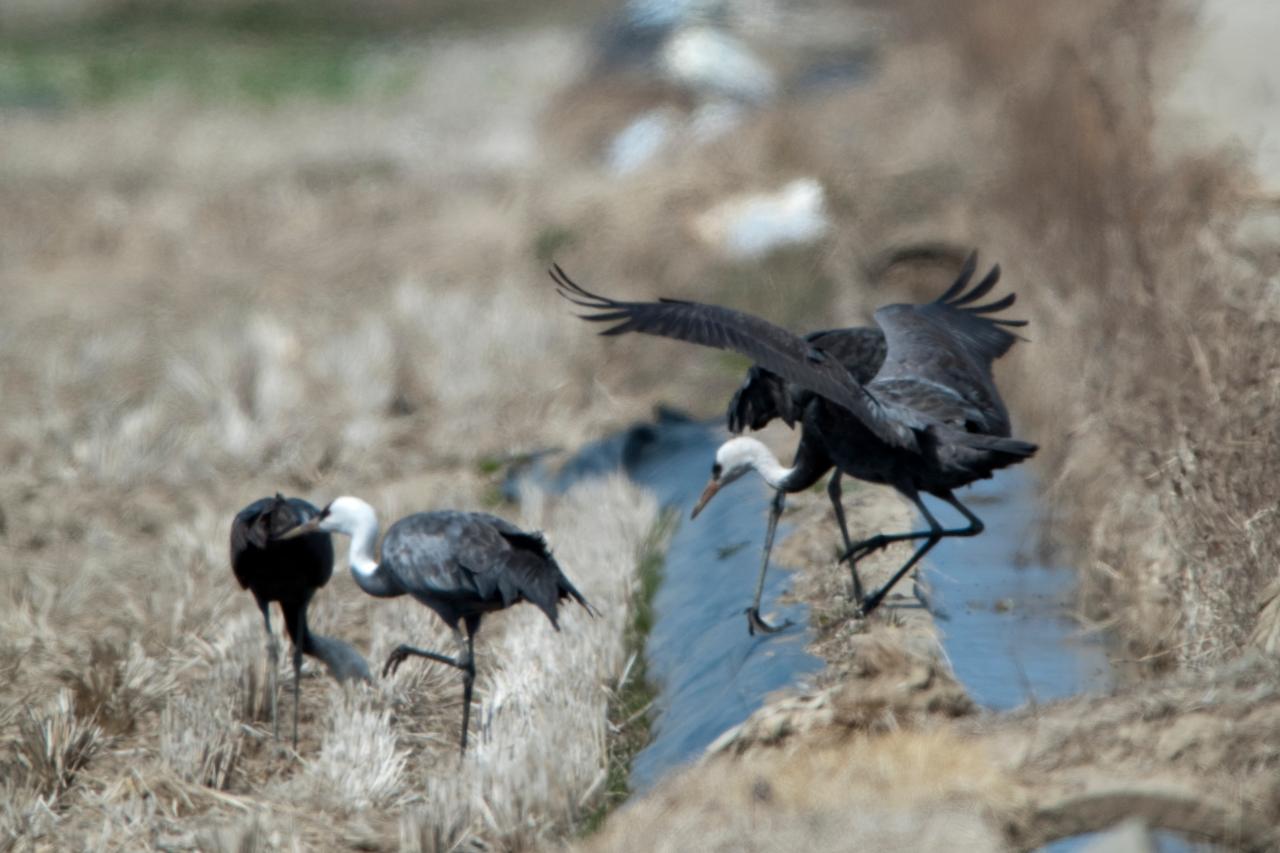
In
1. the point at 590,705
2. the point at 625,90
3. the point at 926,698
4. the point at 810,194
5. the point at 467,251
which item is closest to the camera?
the point at 926,698

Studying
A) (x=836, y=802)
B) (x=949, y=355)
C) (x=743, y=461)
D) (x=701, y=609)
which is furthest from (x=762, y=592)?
(x=836, y=802)

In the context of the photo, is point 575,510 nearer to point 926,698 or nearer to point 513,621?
point 513,621

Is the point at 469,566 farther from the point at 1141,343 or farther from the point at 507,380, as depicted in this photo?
the point at 507,380

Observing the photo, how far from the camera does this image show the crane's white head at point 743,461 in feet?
25.1

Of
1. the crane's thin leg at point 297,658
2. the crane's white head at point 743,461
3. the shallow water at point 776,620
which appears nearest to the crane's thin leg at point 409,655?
the crane's thin leg at point 297,658

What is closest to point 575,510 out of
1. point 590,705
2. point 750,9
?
point 590,705

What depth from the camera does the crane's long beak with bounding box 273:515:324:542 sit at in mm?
6977

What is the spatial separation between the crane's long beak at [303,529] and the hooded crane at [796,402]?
4.96 ft

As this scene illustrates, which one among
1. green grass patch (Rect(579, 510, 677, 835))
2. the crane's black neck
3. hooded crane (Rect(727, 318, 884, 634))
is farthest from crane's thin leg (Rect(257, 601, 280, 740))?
the crane's black neck

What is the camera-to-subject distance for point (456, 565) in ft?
22.0

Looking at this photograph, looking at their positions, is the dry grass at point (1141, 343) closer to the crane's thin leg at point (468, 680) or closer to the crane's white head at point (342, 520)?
the crane's thin leg at point (468, 680)

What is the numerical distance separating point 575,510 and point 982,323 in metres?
2.66

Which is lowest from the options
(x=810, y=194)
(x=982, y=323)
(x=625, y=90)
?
(x=982, y=323)

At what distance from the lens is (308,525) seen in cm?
698
